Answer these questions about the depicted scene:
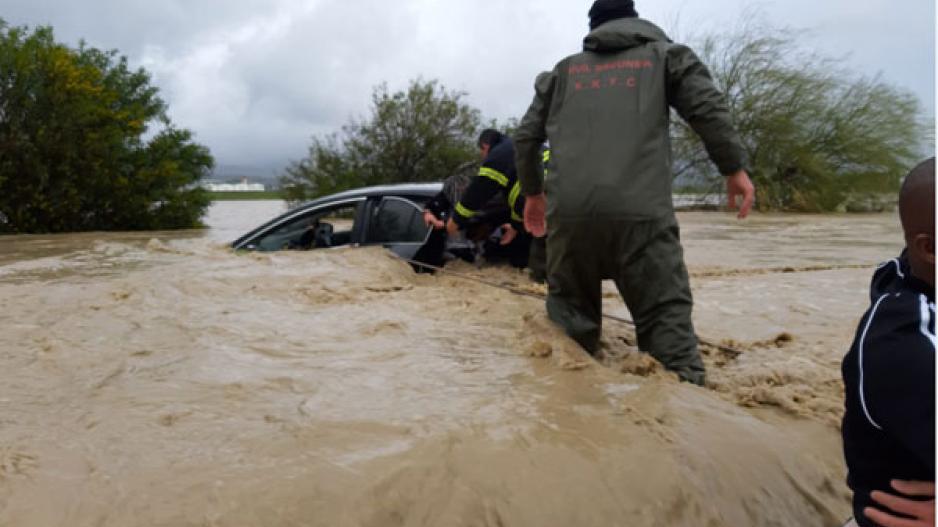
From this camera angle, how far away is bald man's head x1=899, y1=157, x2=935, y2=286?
1.54 metres

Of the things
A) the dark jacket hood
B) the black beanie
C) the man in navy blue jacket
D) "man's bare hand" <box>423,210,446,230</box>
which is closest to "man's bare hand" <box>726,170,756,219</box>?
Answer: the dark jacket hood

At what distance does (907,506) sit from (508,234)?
5.15 meters

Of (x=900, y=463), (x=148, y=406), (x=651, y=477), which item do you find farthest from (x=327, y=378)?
(x=900, y=463)

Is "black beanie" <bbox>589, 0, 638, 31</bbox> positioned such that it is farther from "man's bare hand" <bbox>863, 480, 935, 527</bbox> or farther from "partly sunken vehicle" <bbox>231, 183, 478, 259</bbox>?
"partly sunken vehicle" <bbox>231, 183, 478, 259</bbox>

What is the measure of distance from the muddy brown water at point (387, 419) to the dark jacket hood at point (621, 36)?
4.25 feet

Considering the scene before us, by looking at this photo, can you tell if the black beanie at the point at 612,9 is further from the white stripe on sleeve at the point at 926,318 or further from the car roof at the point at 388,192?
the car roof at the point at 388,192

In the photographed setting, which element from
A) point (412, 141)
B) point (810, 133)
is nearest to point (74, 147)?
point (412, 141)

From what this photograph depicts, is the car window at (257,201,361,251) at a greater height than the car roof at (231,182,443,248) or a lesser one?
lesser

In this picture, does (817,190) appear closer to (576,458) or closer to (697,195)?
(697,195)

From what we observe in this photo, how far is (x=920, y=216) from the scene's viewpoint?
1.56 meters

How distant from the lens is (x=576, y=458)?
225 cm

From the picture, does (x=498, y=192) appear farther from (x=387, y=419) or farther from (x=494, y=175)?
(x=387, y=419)

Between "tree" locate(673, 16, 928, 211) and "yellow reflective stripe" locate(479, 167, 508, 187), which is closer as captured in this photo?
"yellow reflective stripe" locate(479, 167, 508, 187)

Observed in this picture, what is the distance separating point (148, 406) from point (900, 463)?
7.17 ft
